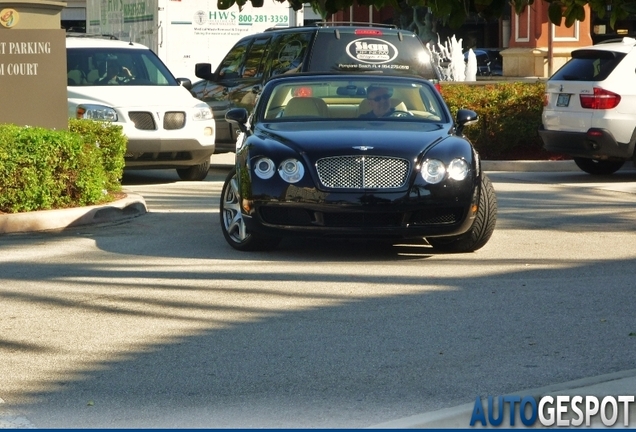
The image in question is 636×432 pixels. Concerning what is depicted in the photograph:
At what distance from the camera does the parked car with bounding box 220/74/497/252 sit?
9484mm

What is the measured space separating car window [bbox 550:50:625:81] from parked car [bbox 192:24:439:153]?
5.60ft

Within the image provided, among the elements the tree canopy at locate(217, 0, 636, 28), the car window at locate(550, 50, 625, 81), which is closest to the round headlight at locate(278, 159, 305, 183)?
the tree canopy at locate(217, 0, 636, 28)

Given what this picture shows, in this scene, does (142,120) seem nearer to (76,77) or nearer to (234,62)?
(76,77)

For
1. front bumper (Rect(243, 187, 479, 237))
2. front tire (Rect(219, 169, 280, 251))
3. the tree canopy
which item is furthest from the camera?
front tire (Rect(219, 169, 280, 251))

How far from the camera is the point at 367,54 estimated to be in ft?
52.4

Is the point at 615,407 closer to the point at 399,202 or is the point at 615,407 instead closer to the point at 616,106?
the point at 399,202

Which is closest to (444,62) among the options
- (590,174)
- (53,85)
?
(590,174)

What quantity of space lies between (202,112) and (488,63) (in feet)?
109

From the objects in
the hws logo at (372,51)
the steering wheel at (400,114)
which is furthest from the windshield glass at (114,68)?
the steering wheel at (400,114)

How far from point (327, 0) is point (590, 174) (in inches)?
393

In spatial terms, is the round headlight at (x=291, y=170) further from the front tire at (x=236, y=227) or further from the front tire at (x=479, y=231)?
the front tire at (x=479, y=231)

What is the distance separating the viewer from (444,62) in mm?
42156

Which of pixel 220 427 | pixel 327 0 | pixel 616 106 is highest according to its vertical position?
pixel 327 0

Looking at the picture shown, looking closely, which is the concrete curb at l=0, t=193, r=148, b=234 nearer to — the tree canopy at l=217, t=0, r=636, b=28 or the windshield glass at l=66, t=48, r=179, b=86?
the windshield glass at l=66, t=48, r=179, b=86
